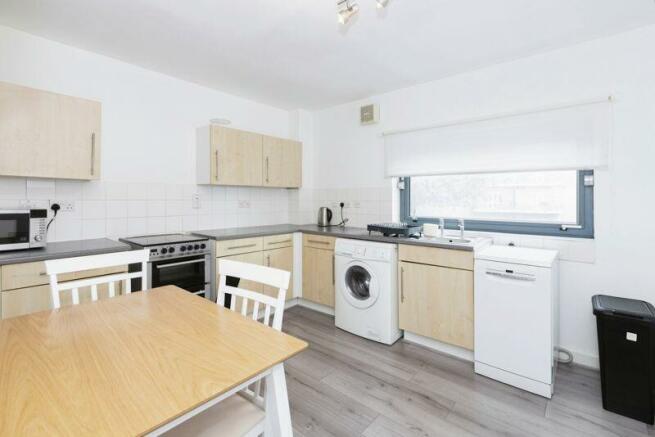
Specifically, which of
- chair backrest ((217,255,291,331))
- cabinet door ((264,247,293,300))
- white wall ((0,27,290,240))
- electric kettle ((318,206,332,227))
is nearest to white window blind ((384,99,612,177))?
electric kettle ((318,206,332,227))

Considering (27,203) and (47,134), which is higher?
(47,134)

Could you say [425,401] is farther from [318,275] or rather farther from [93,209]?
[93,209]

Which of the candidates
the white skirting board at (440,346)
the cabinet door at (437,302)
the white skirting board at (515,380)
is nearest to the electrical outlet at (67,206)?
the cabinet door at (437,302)

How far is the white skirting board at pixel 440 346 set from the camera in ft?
8.11

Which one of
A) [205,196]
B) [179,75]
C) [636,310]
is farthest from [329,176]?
[636,310]

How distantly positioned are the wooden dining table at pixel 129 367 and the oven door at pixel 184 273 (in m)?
1.17

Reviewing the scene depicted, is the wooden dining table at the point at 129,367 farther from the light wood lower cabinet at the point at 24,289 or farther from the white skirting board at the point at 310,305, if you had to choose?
the white skirting board at the point at 310,305

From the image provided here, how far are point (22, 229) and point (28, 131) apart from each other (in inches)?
25.7

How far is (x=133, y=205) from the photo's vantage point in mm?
2857

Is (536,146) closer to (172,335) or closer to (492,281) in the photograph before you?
(492,281)

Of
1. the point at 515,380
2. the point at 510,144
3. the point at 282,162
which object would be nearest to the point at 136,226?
the point at 282,162

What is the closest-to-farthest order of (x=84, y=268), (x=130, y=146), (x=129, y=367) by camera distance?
(x=129, y=367) < (x=84, y=268) < (x=130, y=146)

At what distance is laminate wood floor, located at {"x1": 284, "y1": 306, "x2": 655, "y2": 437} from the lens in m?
1.72

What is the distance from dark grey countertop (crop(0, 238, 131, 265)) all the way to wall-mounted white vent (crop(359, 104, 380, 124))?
8.72ft
